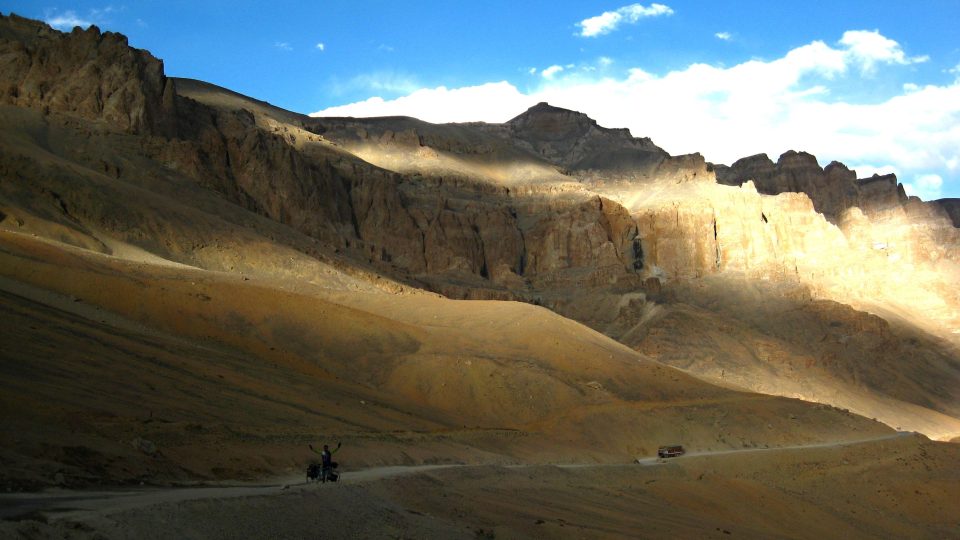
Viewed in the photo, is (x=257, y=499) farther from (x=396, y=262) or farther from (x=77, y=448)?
(x=396, y=262)

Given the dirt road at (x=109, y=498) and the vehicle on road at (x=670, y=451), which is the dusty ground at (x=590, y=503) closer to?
the dirt road at (x=109, y=498)

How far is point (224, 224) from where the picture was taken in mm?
83375

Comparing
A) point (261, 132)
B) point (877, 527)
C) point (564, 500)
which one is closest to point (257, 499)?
point (564, 500)

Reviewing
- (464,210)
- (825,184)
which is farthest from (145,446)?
(825,184)

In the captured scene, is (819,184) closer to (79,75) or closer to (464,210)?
(464,210)

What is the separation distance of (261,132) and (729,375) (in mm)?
57932

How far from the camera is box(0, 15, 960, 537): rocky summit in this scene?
112 feet

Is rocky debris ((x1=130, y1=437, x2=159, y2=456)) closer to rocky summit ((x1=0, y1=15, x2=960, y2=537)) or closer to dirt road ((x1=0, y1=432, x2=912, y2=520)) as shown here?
rocky summit ((x1=0, y1=15, x2=960, y2=537))

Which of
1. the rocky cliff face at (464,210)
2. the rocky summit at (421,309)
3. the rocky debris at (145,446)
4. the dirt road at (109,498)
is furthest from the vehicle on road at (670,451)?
the rocky cliff face at (464,210)

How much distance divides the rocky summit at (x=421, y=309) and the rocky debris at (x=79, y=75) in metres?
0.25

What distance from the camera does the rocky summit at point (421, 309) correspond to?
34.1 meters

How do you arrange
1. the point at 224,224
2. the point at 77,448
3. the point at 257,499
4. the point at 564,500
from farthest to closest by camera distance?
the point at 224,224, the point at 564,500, the point at 77,448, the point at 257,499

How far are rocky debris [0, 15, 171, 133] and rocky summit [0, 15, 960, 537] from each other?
253 millimetres

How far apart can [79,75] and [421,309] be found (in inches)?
1710
